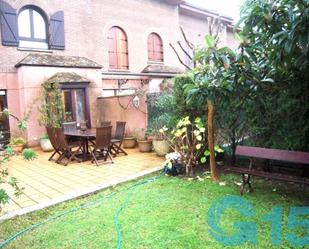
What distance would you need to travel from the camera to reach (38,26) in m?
11.2

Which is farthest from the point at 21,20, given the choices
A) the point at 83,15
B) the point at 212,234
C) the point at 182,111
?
the point at 212,234

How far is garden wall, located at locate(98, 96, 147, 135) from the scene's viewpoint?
971 cm

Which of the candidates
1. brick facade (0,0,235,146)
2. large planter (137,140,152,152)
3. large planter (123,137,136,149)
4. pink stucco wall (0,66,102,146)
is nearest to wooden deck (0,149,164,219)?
large planter (137,140,152,152)

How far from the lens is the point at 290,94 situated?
17.2 feet

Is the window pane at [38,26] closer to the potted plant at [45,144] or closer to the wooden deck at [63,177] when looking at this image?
the potted plant at [45,144]

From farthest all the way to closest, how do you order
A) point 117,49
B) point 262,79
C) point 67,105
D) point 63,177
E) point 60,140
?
point 117,49 < point 67,105 < point 60,140 < point 63,177 < point 262,79

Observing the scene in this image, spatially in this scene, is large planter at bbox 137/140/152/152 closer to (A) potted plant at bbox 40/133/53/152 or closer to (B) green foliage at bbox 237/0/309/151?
(A) potted plant at bbox 40/133/53/152

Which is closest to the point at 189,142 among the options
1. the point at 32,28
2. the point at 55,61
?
the point at 55,61

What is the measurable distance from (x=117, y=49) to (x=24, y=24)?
465 centimetres

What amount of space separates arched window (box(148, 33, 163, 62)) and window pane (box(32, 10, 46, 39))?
611cm

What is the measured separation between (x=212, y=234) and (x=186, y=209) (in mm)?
843

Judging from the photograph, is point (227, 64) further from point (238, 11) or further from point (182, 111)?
point (182, 111)

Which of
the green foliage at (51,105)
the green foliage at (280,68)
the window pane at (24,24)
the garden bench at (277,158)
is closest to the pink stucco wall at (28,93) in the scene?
the green foliage at (51,105)

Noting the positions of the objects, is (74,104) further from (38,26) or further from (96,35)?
(96,35)
